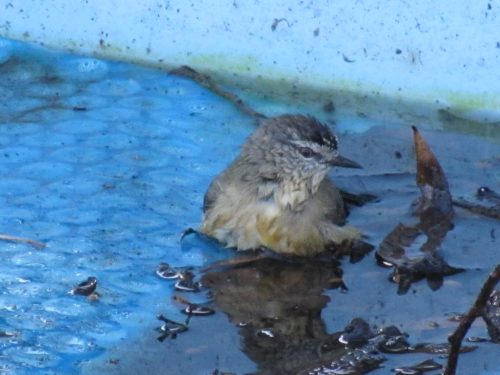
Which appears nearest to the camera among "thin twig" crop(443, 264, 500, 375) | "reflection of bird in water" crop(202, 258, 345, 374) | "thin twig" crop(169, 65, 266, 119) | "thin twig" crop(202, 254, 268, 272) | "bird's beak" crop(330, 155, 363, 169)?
"thin twig" crop(443, 264, 500, 375)

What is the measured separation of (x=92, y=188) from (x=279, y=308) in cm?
154

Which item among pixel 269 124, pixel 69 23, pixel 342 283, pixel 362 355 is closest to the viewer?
pixel 362 355

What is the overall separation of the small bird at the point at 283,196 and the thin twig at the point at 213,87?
1173 mm

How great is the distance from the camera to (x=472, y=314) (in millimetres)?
3922

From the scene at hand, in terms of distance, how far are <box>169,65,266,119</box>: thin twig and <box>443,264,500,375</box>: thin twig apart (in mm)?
3603

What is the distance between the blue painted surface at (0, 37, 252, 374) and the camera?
18.0 feet

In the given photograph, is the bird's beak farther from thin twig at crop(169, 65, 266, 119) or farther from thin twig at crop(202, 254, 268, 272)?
thin twig at crop(169, 65, 266, 119)

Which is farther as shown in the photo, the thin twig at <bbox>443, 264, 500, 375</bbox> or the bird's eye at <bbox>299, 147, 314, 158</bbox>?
the bird's eye at <bbox>299, 147, 314, 158</bbox>

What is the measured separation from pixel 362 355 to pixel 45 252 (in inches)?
68.6

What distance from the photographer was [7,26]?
827cm

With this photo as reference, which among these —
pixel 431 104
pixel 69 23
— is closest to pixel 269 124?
pixel 431 104

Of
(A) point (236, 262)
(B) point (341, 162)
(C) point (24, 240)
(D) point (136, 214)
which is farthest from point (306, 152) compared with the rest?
(C) point (24, 240)

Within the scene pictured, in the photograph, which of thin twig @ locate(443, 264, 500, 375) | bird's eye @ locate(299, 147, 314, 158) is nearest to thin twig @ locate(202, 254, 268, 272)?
bird's eye @ locate(299, 147, 314, 158)

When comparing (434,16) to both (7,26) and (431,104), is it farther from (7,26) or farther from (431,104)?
(7,26)
